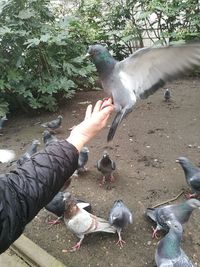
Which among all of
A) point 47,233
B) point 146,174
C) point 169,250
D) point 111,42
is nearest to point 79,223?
point 47,233

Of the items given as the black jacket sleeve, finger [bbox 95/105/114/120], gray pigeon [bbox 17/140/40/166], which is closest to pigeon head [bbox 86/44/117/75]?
finger [bbox 95/105/114/120]

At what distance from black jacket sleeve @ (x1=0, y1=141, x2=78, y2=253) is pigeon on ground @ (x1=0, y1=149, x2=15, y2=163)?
4.08 metres

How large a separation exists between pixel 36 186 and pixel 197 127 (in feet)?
15.9

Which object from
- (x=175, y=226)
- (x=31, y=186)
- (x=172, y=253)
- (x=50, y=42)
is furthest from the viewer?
(x=50, y=42)

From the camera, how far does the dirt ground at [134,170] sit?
12.3 feet

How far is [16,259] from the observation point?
3.33 metres

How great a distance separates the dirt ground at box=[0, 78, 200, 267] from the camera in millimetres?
3738

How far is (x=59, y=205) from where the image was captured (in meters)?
4.01

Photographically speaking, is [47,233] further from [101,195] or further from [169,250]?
[169,250]

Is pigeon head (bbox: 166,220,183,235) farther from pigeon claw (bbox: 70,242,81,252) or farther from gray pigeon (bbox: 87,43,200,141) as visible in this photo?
gray pigeon (bbox: 87,43,200,141)

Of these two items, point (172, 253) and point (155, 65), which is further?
point (172, 253)

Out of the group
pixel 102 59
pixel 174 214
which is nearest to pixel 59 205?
pixel 174 214

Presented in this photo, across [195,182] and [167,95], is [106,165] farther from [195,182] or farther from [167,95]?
[167,95]

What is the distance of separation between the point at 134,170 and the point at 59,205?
4.69 ft
